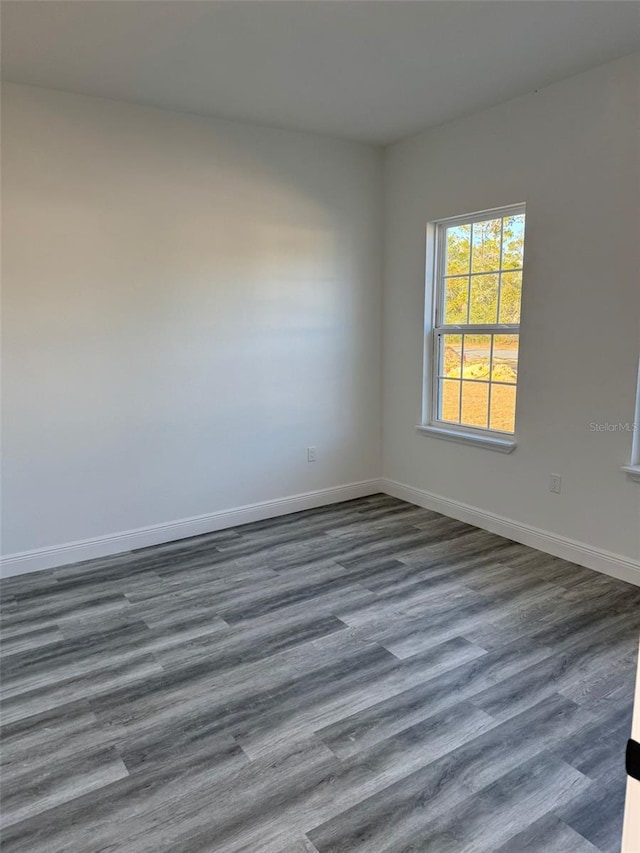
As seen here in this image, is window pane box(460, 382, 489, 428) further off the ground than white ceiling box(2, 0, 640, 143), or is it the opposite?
white ceiling box(2, 0, 640, 143)

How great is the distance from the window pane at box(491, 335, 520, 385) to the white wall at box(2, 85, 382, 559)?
1.12 m

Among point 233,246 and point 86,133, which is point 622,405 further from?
point 86,133

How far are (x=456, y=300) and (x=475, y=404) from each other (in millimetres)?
749

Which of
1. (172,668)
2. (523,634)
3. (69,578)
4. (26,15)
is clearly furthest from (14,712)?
(26,15)

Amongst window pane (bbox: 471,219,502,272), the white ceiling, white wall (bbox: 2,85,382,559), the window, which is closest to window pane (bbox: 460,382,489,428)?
the window

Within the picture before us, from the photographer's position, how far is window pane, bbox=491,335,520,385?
354cm

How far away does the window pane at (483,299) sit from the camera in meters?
3.65

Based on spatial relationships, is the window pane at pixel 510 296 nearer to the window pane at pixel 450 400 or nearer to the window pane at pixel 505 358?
the window pane at pixel 505 358

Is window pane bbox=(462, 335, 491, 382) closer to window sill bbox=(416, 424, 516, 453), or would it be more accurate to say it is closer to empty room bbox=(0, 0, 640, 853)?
empty room bbox=(0, 0, 640, 853)

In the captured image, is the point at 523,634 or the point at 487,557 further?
the point at 487,557

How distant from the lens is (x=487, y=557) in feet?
11.1

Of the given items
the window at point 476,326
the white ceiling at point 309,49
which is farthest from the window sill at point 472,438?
the white ceiling at point 309,49

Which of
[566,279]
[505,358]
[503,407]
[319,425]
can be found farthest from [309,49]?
[319,425]

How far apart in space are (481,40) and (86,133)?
84.0 inches
